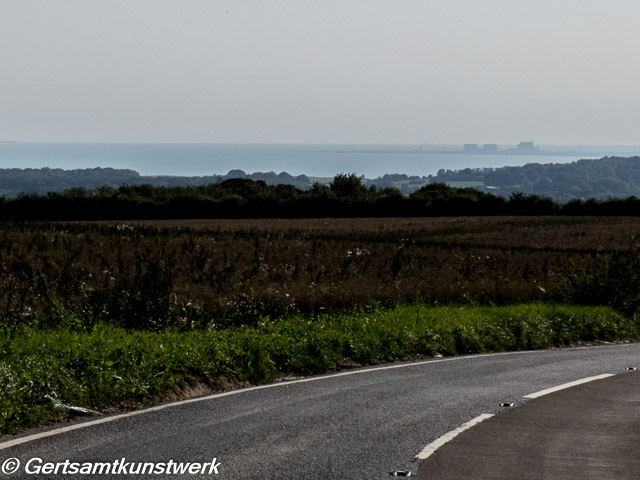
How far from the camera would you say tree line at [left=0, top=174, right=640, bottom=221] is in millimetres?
71312

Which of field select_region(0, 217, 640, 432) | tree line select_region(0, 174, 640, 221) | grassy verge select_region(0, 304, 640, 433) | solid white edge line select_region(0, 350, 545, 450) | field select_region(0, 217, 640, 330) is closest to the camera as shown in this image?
solid white edge line select_region(0, 350, 545, 450)

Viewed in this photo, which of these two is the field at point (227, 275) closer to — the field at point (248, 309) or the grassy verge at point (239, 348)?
the field at point (248, 309)

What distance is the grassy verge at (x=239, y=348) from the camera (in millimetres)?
10070

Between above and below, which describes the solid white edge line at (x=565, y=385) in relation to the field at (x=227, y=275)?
below

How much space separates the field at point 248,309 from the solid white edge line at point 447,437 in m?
3.78

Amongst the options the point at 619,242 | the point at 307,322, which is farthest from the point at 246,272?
the point at 619,242

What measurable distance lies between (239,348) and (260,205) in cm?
6504

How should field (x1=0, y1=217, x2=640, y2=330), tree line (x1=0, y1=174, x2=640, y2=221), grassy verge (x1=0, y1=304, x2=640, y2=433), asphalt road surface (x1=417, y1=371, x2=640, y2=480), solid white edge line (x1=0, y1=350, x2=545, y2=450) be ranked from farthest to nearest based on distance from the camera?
tree line (x1=0, y1=174, x2=640, y2=221) → field (x1=0, y1=217, x2=640, y2=330) → grassy verge (x1=0, y1=304, x2=640, y2=433) → solid white edge line (x1=0, y1=350, x2=545, y2=450) → asphalt road surface (x1=417, y1=371, x2=640, y2=480)

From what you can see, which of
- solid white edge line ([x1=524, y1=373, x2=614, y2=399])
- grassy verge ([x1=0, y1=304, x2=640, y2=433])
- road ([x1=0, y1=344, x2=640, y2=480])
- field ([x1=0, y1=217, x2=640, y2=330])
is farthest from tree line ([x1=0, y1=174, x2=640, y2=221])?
solid white edge line ([x1=524, y1=373, x2=614, y2=399])

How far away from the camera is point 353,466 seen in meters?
7.57

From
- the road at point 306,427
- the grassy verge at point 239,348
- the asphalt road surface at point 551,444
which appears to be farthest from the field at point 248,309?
the asphalt road surface at point 551,444

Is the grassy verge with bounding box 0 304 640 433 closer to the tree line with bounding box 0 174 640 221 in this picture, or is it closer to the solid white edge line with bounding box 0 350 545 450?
the solid white edge line with bounding box 0 350 545 450

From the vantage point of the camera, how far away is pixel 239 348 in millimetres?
12961

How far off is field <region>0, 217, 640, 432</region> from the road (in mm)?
909
